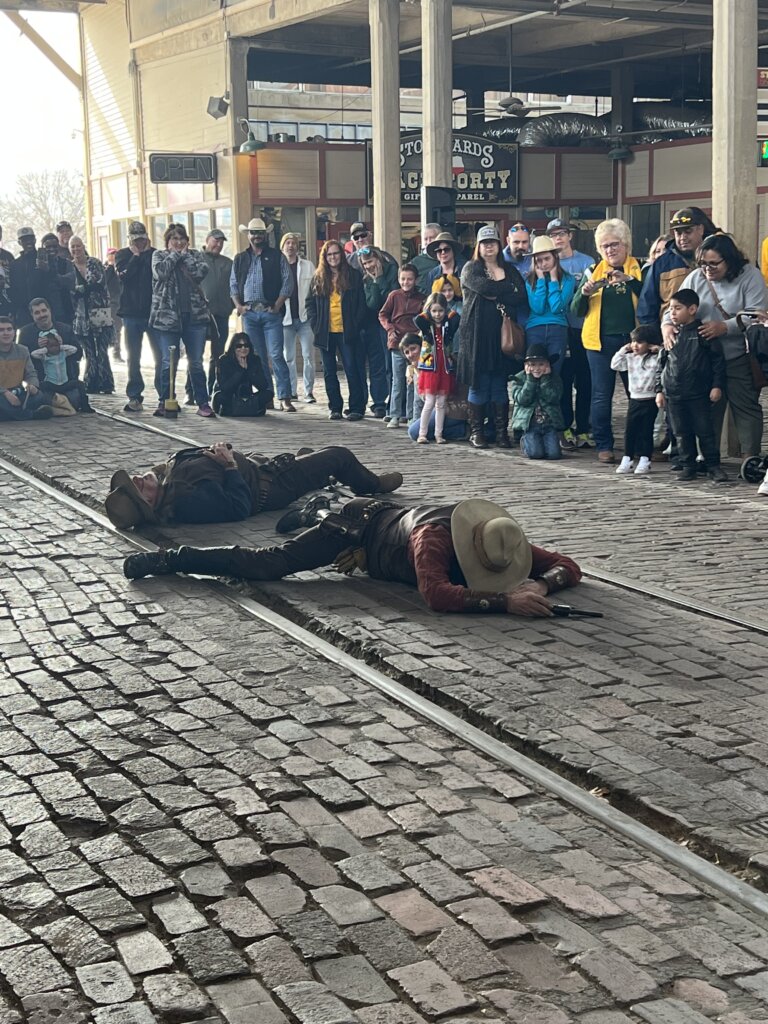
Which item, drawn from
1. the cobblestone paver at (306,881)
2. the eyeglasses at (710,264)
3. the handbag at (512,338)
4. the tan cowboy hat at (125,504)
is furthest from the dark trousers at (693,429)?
the cobblestone paver at (306,881)

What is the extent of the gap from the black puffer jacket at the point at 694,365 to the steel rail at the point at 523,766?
4.71m

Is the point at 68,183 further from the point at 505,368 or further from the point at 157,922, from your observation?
the point at 157,922

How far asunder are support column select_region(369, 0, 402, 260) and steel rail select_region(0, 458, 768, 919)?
11112 millimetres

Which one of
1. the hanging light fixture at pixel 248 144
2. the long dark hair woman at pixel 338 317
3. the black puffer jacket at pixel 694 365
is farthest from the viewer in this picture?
the hanging light fixture at pixel 248 144

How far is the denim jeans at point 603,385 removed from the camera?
491 inches

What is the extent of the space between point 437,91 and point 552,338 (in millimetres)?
5588

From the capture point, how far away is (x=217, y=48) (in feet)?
80.3

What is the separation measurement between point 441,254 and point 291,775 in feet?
31.7

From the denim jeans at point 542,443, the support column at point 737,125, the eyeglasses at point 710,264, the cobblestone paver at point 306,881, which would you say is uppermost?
the support column at point 737,125

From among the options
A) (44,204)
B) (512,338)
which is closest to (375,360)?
(512,338)

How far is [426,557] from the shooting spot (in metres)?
7.36

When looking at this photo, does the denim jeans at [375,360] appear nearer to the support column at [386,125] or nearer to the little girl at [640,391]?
the support column at [386,125]

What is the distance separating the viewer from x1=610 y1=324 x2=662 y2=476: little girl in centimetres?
1177

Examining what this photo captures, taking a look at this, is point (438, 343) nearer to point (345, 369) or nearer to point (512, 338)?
point (512, 338)
